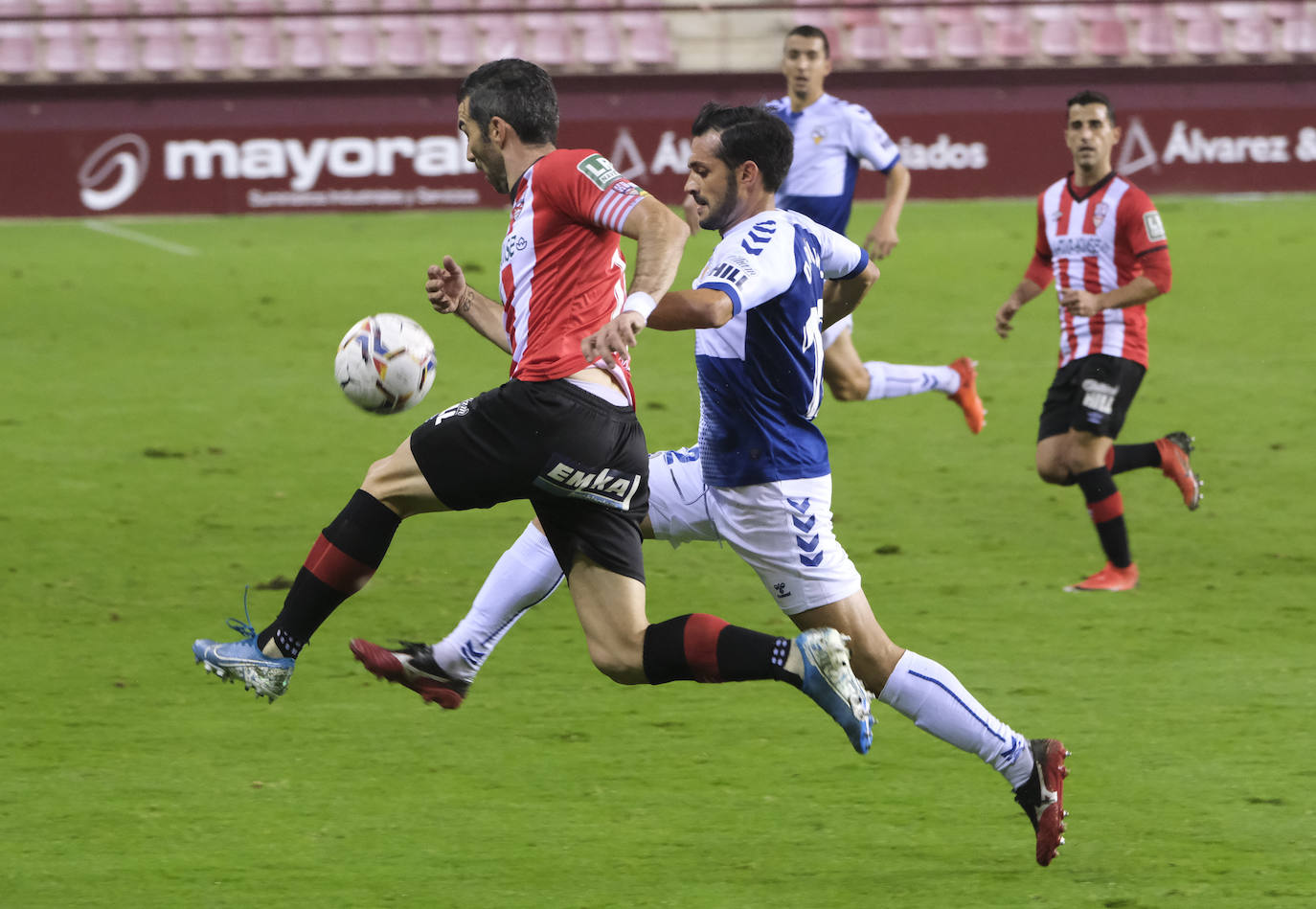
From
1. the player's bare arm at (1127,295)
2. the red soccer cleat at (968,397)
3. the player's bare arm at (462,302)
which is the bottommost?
the red soccer cleat at (968,397)

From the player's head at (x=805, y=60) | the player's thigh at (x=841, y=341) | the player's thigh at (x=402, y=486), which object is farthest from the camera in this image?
the player's head at (x=805, y=60)

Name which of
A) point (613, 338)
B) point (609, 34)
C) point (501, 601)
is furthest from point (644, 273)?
point (609, 34)

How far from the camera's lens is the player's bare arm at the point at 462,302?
5065mm

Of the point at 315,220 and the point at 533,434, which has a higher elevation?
the point at 533,434

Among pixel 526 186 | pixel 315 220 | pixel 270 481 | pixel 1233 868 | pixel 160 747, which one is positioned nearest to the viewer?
pixel 1233 868

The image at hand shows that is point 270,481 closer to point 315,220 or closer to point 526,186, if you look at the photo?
point 526,186

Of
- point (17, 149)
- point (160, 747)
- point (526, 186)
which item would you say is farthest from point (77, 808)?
point (17, 149)

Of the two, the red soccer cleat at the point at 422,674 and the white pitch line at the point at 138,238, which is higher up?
the red soccer cleat at the point at 422,674

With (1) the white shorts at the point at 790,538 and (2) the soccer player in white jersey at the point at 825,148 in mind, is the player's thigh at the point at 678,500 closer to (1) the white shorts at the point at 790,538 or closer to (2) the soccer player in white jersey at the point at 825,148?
(1) the white shorts at the point at 790,538

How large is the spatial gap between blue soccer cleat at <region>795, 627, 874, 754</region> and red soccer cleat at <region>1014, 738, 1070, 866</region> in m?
0.49

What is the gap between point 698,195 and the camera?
15.1 feet

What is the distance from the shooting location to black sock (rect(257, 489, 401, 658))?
4.70m

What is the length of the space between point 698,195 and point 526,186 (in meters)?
0.50

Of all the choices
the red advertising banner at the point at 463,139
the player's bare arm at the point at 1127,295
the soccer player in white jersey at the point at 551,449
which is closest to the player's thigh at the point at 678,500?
the soccer player in white jersey at the point at 551,449
